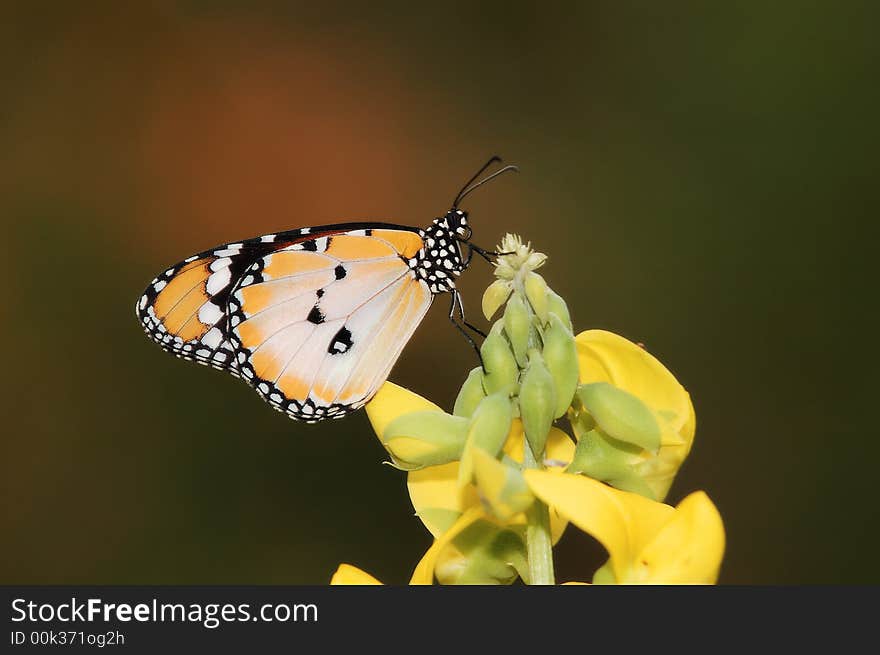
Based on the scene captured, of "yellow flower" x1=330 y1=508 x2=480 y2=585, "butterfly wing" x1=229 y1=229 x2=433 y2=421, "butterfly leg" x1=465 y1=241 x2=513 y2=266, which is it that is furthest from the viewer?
"butterfly wing" x1=229 y1=229 x2=433 y2=421

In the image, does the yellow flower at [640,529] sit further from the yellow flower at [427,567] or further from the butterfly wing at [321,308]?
the butterfly wing at [321,308]

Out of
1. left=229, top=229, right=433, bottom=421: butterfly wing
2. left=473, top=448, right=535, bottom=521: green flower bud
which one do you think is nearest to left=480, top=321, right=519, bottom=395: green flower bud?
left=473, top=448, right=535, bottom=521: green flower bud

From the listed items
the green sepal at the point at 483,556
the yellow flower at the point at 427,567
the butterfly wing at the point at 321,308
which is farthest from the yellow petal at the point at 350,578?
the butterfly wing at the point at 321,308

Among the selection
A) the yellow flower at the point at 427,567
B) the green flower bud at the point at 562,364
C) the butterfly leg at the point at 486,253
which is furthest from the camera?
the butterfly leg at the point at 486,253

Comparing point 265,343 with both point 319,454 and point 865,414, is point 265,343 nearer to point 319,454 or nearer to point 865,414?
point 319,454

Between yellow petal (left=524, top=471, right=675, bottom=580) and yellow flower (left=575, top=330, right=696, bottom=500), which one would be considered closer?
yellow petal (left=524, top=471, right=675, bottom=580)

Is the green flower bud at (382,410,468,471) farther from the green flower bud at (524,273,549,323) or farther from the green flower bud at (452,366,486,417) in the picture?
the green flower bud at (524,273,549,323)

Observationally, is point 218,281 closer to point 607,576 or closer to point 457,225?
point 457,225
